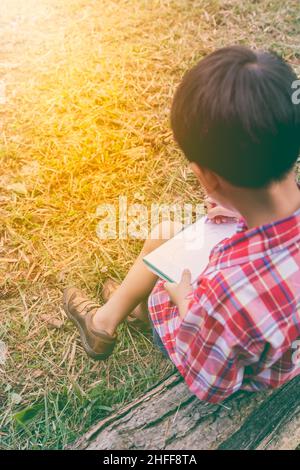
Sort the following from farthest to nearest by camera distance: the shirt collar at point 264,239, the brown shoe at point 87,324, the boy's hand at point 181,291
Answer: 1. the brown shoe at point 87,324
2. the boy's hand at point 181,291
3. the shirt collar at point 264,239

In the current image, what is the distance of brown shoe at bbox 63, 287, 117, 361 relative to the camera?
1.72m

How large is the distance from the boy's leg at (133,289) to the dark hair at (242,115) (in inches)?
23.2

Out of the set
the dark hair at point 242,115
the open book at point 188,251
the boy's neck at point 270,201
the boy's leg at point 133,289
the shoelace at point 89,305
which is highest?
the dark hair at point 242,115

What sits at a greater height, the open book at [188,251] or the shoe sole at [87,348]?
the open book at [188,251]

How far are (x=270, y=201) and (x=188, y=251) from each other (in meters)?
0.43

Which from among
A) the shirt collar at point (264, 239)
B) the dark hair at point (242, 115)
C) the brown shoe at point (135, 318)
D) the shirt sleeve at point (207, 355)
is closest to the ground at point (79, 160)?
the brown shoe at point (135, 318)

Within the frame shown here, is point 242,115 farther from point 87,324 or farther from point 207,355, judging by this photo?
point 87,324

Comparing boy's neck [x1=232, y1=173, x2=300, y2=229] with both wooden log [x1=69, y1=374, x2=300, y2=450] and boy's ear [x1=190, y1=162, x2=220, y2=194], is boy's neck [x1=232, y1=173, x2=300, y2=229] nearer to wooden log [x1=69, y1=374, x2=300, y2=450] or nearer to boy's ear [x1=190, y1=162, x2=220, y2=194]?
boy's ear [x1=190, y1=162, x2=220, y2=194]

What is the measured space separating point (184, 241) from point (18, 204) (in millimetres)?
1006

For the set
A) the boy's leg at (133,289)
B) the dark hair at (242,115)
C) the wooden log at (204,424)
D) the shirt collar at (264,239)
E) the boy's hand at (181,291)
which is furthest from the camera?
the boy's leg at (133,289)

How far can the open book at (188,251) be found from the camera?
1.41 metres

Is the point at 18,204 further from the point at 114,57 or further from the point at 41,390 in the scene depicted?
the point at 114,57

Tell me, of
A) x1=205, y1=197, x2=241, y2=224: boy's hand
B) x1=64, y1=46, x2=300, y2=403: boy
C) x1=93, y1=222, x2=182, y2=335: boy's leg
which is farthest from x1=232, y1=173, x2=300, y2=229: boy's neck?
x1=93, y1=222, x2=182, y2=335: boy's leg

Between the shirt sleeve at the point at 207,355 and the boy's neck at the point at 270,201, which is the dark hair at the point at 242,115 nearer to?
the boy's neck at the point at 270,201
